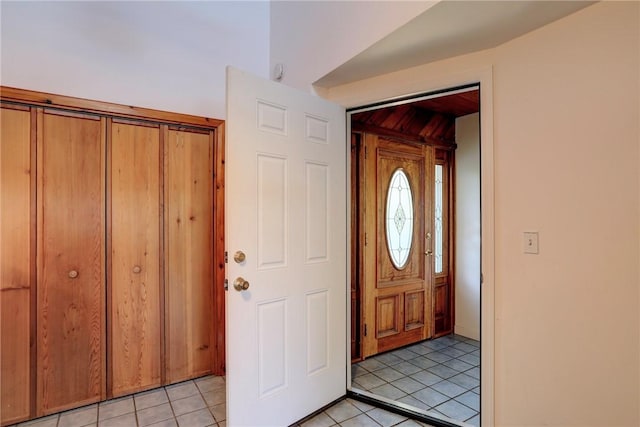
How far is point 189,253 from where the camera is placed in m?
2.50

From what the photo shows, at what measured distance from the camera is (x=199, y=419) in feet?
6.68

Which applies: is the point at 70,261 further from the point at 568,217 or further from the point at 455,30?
the point at 568,217

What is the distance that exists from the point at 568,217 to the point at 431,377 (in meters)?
1.72

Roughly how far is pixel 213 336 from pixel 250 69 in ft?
7.10

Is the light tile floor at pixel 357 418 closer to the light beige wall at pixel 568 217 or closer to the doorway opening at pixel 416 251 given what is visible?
the doorway opening at pixel 416 251

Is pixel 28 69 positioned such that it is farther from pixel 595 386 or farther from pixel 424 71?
pixel 595 386

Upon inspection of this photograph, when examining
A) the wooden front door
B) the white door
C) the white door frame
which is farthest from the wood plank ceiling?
the white door frame

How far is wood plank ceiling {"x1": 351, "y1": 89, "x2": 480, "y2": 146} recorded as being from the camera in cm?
294

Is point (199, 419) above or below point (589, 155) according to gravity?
below

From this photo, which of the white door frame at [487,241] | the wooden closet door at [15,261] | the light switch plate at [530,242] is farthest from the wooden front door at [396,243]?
the wooden closet door at [15,261]

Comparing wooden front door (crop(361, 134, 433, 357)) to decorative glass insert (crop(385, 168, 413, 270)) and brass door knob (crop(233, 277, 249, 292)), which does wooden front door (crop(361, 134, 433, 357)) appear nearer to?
decorative glass insert (crop(385, 168, 413, 270))

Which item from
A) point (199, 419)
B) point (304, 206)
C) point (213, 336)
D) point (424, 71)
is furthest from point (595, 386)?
point (213, 336)

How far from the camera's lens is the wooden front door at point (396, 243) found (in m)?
3.00

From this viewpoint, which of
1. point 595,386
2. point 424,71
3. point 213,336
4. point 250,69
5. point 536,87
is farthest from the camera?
point 250,69
